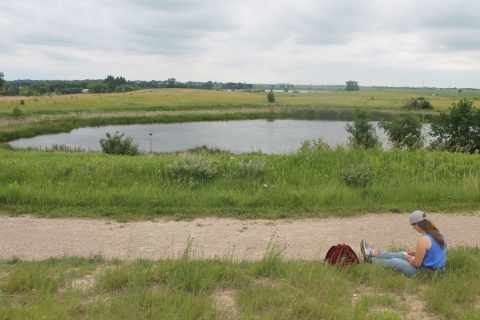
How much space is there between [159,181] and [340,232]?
4641mm

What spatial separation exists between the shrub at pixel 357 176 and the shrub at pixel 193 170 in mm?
3430

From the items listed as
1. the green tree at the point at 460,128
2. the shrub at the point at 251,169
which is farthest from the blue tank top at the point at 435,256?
the green tree at the point at 460,128

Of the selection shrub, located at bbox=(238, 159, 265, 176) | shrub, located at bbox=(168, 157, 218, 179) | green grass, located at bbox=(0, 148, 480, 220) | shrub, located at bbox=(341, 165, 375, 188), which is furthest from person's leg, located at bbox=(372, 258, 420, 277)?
shrub, located at bbox=(168, 157, 218, 179)

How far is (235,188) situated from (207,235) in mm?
2587

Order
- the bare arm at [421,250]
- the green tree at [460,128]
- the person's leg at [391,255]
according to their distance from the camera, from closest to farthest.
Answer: the bare arm at [421,250]
the person's leg at [391,255]
the green tree at [460,128]

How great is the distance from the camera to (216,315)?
4.03 metres

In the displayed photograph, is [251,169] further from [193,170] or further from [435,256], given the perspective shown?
[435,256]

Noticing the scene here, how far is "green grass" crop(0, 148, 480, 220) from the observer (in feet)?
27.0

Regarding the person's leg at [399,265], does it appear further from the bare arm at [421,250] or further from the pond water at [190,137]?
the pond water at [190,137]

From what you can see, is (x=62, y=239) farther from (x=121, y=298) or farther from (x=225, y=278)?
(x=225, y=278)

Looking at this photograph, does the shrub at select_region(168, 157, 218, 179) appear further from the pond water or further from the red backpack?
the pond water

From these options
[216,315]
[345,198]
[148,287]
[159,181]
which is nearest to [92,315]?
[148,287]

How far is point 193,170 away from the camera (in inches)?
387

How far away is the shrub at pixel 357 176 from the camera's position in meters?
9.67
